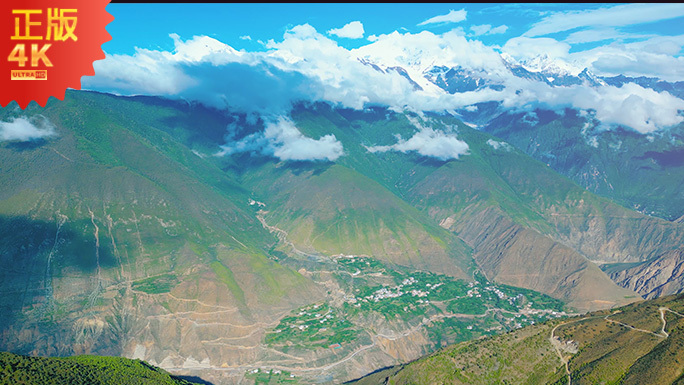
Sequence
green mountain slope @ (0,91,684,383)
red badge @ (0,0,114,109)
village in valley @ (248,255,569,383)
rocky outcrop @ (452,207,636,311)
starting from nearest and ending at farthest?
red badge @ (0,0,114,109) < green mountain slope @ (0,91,684,383) < village in valley @ (248,255,569,383) < rocky outcrop @ (452,207,636,311)

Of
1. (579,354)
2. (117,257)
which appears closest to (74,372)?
(579,354)

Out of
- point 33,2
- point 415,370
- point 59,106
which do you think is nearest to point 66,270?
point 59,106

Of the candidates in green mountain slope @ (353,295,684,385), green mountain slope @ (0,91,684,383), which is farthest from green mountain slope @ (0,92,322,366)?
green mountain slope @ (353,295,684,385)

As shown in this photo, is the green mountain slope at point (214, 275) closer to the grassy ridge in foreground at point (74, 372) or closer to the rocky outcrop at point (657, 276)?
the rocky outcrop at point (657, 276)

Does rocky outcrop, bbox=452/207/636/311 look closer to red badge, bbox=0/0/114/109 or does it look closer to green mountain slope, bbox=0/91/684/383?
green mountain slope, bbox=0/91/684/383

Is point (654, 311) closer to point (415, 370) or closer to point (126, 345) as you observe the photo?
point (415, 370)

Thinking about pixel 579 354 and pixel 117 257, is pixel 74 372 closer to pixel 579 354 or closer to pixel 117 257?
pixel 579 354
